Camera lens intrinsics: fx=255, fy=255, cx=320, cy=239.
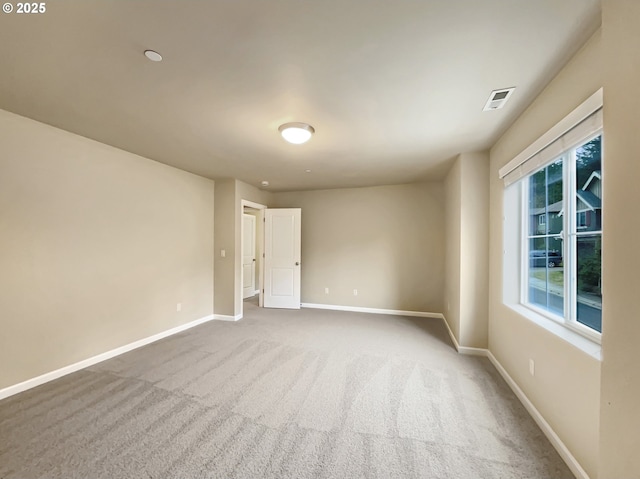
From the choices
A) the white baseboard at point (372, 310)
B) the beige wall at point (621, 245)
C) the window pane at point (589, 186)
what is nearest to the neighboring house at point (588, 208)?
the window pane at point (589, 186)

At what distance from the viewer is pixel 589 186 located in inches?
65.6

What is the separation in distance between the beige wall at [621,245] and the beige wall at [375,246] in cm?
390

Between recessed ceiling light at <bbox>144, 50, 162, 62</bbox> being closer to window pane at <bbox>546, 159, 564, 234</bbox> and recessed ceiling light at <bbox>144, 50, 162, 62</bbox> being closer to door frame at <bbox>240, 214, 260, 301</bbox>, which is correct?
window pane at <bbox>546, 159, 564, 234</bbox>

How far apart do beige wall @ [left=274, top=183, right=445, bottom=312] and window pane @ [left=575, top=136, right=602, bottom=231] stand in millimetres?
3030

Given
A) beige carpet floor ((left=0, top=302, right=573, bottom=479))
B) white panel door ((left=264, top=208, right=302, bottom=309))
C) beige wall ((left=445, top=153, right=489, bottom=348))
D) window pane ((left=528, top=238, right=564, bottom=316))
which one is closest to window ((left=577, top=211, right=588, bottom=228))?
window pane ((left=528, top=238, right=564, bottom=316))

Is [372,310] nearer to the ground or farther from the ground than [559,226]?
nearer to the ground

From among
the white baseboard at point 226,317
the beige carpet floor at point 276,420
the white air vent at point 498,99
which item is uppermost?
the white air vent at point 498,99

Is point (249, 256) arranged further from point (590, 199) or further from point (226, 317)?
point (590, 199)

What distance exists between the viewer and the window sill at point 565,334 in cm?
147

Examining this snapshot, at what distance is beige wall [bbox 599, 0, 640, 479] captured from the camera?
869mm

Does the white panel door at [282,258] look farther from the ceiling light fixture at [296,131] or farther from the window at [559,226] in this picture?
the window at [559,226]

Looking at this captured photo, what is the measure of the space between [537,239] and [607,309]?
1.67 metres

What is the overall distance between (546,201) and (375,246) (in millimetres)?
3062

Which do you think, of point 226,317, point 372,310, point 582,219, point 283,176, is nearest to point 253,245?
point 226,317
